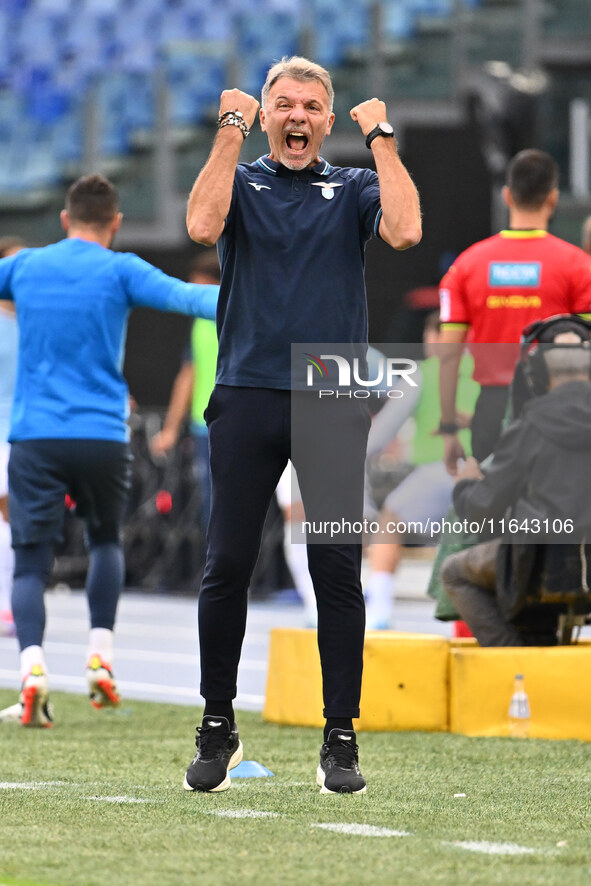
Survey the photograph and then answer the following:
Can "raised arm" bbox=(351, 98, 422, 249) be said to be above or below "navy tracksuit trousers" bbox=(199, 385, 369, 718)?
above

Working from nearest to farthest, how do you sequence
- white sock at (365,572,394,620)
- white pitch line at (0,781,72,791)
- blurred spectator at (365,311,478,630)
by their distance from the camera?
white pitch line at (0,781,72,791) < blurred spectator at (365,311,478,630) < white sock at (365,572,394,620)

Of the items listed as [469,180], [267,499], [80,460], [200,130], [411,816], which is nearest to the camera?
[411,816]

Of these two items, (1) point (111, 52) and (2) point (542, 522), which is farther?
(1) point (111, 52)

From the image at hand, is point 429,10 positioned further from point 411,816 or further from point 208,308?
point 411,816

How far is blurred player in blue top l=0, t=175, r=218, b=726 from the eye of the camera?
6254 millimetres

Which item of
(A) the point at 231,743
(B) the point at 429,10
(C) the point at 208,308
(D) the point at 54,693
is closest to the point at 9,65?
(B) the point at 429,10

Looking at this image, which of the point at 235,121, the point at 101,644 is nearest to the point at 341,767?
the point at 235,121

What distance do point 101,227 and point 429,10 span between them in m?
12.1

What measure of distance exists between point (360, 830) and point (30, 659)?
267cm

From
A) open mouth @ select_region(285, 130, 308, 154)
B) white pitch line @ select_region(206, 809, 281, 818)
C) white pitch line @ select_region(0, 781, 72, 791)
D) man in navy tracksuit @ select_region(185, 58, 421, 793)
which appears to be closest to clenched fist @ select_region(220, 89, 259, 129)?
man in navy tracksuit @ select_region(185, 58, 421, 793)

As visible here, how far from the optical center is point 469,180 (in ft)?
56.1

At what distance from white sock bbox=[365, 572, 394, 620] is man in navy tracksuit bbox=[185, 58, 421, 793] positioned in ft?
14.6

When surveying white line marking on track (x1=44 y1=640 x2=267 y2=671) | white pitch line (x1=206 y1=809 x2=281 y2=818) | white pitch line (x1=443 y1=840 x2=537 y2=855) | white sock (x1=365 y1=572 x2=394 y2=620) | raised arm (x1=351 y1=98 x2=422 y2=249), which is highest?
raised arm (x1=351 y1=98 x2=422 y2=249)

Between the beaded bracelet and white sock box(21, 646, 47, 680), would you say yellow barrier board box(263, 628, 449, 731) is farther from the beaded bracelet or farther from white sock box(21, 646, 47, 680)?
the beaded bracelet
